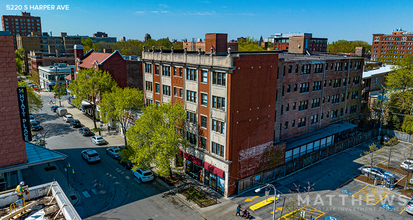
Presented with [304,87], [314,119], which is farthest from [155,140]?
[314,119]

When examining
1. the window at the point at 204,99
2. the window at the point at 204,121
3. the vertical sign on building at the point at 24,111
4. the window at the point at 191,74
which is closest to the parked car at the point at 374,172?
the window at the point at 204,121

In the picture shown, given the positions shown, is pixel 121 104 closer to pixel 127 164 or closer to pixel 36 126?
pixel 127 164

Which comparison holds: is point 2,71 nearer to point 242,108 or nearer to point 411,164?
point 242,108

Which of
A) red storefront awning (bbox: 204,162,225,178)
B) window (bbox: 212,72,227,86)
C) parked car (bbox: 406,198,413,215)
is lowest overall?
parked car (bbox: 406,198,413,215)

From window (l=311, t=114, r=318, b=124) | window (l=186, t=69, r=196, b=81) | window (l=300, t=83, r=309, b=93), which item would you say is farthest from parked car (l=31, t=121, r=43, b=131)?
window (l=311, t=114, r=318, b=124)

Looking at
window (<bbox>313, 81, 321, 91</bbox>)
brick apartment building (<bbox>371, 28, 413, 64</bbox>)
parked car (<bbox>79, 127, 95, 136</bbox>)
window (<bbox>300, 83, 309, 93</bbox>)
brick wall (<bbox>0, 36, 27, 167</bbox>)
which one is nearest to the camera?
brick wall (<bbox>0, 36, 27, 167</bbox>)

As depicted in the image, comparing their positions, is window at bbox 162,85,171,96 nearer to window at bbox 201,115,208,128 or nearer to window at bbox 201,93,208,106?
window at bbox 201,93,208,106

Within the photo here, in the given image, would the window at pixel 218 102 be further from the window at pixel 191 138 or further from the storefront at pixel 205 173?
the storefront at pixel 205 173

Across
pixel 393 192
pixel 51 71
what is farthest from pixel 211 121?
pixel 51 71
